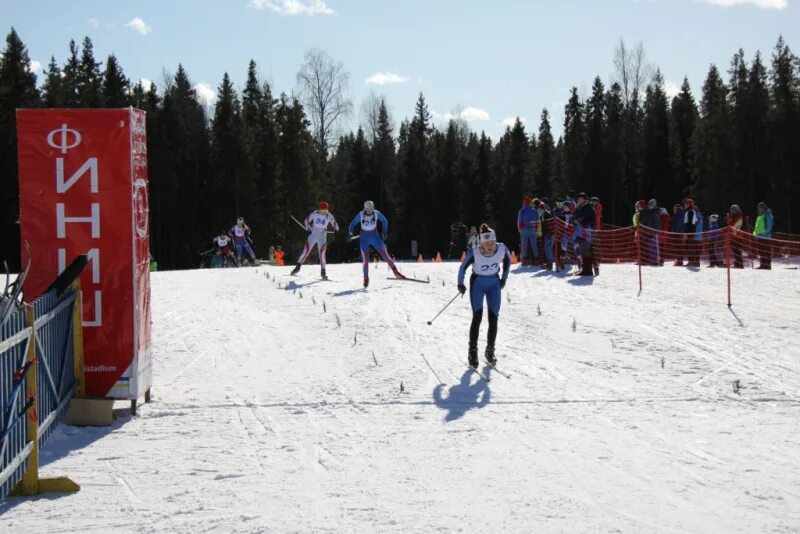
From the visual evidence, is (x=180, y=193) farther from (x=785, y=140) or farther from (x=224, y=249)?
(x=785, y=140)

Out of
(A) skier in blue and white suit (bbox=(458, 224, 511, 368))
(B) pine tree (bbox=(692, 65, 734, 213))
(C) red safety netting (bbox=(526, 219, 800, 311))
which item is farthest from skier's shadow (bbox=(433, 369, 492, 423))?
(B) pine tree (bbox=(692, 65, 734, 213))

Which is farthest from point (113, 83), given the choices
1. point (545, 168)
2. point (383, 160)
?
point (545, 168)

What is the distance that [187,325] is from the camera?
45.8 feet

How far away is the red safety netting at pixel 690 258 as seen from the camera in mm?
18750

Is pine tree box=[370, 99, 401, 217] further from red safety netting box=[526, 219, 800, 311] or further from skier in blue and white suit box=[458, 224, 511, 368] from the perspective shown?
skier in blue and white suit box=[458, 224, 511, 368]

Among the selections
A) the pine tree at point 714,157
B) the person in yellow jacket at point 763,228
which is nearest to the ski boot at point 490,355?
the person in yellow jacket at point 763,228

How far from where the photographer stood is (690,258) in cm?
2266

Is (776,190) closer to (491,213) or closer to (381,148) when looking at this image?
(491,213)

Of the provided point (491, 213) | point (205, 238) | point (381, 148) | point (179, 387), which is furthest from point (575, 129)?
point (179, 387)

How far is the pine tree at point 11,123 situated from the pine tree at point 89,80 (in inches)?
152

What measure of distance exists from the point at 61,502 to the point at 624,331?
9918mm

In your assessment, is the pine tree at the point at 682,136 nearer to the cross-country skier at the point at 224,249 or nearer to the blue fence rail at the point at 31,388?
the cross-country skier at the point at 224,249

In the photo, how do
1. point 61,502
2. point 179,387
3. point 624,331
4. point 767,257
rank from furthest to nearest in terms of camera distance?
point 767,257
point 624,331
point 179,387
point 61,502

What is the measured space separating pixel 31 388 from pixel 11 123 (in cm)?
5071
